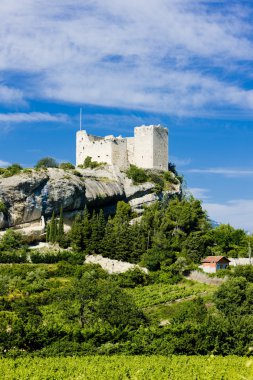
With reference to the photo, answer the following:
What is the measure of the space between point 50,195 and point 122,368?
37716mm

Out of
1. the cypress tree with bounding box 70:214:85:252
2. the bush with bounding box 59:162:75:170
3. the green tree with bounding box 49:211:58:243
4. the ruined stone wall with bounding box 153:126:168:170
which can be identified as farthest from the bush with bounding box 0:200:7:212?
the ruined stone wall with bounding box 153:126:168:170

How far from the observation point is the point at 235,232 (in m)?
58.0

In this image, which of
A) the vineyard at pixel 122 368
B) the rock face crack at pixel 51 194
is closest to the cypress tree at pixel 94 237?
the rock face crack at pixel 51 194

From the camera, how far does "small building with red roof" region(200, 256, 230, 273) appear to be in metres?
46.8

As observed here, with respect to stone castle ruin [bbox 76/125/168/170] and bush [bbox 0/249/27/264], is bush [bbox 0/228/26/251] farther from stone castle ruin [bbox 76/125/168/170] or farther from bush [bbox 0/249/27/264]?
stone castle ruin [bbox 76/125/168/170]

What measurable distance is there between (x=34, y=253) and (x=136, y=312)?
2186cm

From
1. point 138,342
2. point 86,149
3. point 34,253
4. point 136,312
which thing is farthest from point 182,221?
point 138,342

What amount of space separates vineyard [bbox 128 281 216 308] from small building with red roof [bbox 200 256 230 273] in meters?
3.29

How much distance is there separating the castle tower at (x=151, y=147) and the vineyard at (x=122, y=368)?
46.4 meters

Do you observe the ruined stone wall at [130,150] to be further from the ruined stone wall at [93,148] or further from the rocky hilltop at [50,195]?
the rocky hilltop at [50,195]

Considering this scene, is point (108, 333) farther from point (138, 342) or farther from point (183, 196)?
point (183, 196)

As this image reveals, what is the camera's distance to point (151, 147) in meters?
67.1

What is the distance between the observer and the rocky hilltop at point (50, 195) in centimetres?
5341

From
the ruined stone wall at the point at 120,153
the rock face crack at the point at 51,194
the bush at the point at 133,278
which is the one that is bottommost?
the bush at the point at 133,278
